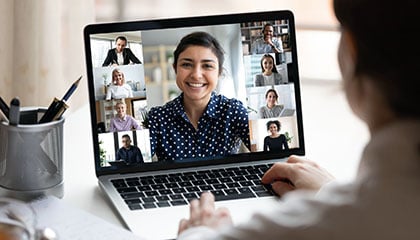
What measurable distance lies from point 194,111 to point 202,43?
12cm

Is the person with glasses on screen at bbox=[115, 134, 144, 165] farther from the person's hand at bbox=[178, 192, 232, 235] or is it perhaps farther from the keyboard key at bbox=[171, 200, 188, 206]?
the person's hand at bbox=[178, 192, 232, 235]

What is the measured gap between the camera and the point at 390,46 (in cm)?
77

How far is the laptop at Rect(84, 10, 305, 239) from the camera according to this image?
1.34 meters

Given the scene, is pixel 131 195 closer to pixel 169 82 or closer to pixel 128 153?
pixel 128 153

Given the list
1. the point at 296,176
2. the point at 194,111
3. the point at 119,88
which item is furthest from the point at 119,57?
the point at 296,176

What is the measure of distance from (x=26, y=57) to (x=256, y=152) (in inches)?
37.5

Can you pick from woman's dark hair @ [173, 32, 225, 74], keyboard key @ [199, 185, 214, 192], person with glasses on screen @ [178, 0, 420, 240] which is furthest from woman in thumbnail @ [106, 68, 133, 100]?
person with glasses on screen @ [178, 0, 420, 240]

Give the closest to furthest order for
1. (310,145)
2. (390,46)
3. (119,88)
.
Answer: (390,46) → (119,88) → (310,145)

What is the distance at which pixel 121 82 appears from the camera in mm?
1379

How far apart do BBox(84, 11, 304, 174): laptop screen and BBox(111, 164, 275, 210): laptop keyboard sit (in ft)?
0.10

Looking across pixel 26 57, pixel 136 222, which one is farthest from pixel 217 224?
pixel 26 57

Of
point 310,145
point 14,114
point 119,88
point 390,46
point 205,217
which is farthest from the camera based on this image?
point 310,145

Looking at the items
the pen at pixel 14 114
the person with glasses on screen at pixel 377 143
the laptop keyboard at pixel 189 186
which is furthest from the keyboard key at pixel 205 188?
the person with glasses on screen at pixel 377 143

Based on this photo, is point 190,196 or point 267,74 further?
point 267,74
